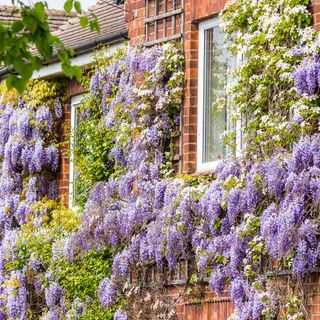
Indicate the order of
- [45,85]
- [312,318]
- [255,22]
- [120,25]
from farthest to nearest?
1. [45,85]
2. [120,25]
3. [255,22]
4. [312,318]

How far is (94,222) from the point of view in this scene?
1647 cm

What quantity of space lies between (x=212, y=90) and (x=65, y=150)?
13.0ft

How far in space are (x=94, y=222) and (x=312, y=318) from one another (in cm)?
398

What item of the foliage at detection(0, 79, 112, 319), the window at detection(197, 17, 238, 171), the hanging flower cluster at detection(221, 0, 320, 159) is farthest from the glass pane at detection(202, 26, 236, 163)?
the foliage at detection(0, 79, 112, 319)

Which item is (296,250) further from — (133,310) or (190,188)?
(133,310)

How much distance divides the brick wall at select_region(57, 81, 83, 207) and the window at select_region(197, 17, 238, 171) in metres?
3.52

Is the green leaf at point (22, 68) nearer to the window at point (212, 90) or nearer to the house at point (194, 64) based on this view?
the house at point (194, 64)

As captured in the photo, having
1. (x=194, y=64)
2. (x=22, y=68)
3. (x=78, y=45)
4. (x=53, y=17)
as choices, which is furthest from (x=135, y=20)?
(x=22, y=68)

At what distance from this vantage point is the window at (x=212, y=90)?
15.3 metres

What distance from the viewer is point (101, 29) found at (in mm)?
18516

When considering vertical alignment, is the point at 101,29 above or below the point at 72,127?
above

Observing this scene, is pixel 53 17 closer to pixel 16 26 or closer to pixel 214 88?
pixel 214 88

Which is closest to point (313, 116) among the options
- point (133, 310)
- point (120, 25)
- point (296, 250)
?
point (296, 250)

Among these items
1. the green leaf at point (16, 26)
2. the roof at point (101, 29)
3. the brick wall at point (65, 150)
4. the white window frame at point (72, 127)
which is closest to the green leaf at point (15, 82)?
the green leaf at point (16, 26)
